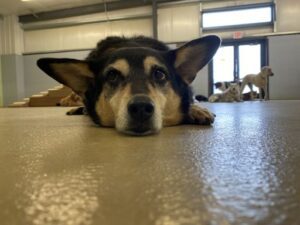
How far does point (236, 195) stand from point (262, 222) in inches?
4.7

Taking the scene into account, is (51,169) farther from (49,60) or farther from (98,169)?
(49,60)

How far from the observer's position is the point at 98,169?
0.82 m

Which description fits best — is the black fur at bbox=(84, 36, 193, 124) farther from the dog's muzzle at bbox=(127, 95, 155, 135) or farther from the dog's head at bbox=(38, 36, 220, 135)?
the dog's muzzle at bbox=(127, 95, 155, 135)

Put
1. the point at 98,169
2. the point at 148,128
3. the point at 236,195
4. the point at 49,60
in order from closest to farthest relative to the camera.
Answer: the point at 236,195 → the point at 98,169 → the point at 148,128 → the point at 49,60

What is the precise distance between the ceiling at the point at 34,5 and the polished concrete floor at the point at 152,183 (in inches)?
435

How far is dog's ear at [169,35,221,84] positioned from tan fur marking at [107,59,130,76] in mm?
321

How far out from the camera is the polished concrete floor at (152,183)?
0.50m

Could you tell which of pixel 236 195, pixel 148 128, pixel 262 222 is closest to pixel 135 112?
pixel 148 128

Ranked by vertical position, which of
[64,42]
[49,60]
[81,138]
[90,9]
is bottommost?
[81,138]

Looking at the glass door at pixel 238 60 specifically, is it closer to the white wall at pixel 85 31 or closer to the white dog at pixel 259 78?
the white dog at pixel 259 78

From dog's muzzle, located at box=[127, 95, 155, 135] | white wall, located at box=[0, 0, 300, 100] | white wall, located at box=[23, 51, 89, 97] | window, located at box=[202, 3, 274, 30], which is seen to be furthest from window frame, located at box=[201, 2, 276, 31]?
dog's muzzle, located at box=[127, 95, 155, 135]

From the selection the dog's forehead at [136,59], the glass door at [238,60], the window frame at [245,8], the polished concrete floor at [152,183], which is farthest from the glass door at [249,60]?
the polished concrete floor at [152,183]

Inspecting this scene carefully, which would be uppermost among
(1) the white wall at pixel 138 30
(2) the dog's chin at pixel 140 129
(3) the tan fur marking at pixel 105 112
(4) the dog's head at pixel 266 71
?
(1) the white wall at pixel 138 30

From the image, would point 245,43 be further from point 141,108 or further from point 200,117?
point 141,108
